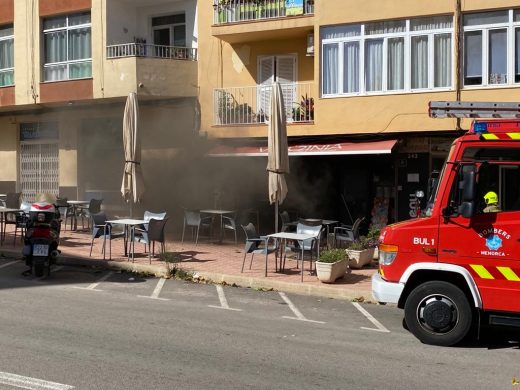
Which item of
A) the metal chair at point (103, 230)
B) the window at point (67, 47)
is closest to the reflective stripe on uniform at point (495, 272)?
the metal chair at point (103, 230)

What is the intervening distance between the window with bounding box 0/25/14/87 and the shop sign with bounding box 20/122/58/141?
1.68 meters

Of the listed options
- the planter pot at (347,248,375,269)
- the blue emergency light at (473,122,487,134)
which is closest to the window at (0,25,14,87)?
the planter pot at (347,248,375,269)

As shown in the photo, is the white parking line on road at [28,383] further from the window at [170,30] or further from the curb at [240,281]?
the window at [170,30]

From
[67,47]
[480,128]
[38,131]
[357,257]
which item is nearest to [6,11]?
[67,47]

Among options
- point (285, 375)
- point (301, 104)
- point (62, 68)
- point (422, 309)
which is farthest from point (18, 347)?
point (62, 68)

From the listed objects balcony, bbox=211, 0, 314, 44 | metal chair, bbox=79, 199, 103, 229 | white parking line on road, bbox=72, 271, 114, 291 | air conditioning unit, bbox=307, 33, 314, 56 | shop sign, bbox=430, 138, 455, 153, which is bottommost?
white parking line on road, bbox=72, 271, 114, 291

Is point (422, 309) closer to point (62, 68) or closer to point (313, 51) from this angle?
point (313, 51)

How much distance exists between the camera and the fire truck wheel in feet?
22.7

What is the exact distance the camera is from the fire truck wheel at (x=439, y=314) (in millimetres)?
6934

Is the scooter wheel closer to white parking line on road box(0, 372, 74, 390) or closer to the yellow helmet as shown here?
white parking line on road box(0, 372, 74, 390)

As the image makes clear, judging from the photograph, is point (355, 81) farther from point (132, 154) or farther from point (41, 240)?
point (41, 240)

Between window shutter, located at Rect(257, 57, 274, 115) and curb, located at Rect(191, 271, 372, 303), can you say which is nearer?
curb, located at Rect(191, 271, 372, 303)

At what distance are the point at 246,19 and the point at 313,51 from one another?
223 cm

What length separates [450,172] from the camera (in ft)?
23.1
